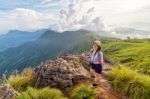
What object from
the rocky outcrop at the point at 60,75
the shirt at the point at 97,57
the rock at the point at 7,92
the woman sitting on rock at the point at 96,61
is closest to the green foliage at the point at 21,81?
the rocky outcrop at the point at 60,75

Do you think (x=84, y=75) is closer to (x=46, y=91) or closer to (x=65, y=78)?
(x=65, y=78)

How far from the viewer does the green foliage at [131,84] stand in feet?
73.9

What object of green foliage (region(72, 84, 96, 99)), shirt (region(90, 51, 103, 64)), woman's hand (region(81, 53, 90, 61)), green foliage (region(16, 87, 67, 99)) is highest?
shirt (region(90, 51, 103, 64))

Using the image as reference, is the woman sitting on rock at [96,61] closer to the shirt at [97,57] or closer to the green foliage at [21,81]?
the shirt at [97,57]

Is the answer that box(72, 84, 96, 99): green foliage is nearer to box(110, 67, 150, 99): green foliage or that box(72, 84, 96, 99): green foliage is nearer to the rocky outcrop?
the rocky outcrop

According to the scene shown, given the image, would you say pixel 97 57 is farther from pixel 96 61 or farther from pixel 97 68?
pixel 97 68

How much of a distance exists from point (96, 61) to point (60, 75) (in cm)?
305

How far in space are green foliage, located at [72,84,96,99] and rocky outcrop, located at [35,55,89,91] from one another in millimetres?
1848

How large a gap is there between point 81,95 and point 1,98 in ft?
15.0

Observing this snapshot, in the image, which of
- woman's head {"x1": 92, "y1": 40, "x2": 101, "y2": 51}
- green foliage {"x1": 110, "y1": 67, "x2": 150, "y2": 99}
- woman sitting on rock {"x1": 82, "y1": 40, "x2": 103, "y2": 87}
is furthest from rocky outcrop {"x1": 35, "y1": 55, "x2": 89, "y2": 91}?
green foliage {"x1": 110, "y1": 67, "x2": 150, "y2": 99}

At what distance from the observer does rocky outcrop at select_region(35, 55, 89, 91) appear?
79.0 ft

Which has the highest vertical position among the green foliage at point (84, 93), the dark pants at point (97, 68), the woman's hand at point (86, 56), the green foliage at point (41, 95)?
the woman's hand at point (86, 56)

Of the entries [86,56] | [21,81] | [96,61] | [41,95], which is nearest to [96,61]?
[96,61]

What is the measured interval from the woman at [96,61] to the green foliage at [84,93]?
231 cm
